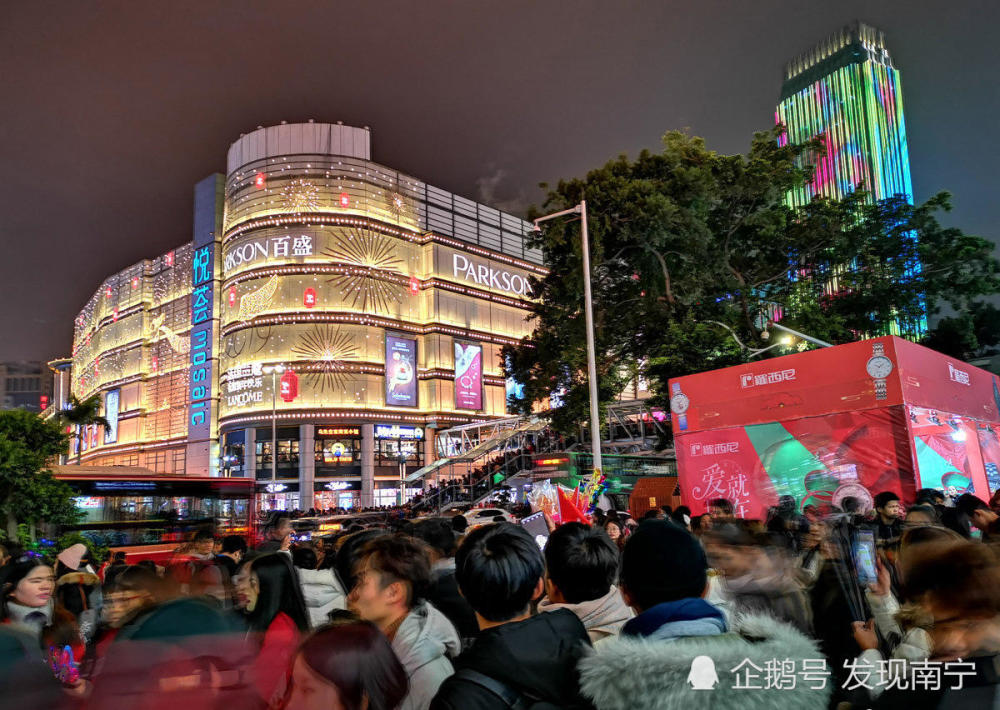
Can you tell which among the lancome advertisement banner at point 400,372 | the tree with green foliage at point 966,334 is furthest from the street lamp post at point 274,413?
the tree with green foliage at point 966,334

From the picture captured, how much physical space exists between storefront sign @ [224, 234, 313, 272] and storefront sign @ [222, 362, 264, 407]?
24.4 feet

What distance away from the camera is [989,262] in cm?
2642

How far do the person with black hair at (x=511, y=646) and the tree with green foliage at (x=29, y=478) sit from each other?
1558 centimetres

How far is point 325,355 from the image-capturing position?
4706 cm

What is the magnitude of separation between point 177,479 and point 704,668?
20.3 metres

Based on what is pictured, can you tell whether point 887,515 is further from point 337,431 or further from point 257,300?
point 257,300

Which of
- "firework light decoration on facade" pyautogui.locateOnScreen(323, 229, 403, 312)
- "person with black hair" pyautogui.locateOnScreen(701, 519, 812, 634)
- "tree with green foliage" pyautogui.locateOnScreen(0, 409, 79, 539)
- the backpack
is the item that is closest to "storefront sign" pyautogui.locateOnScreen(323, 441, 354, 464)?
"firework light decoration on facade" pyautogui.locateOnScreen(323, 229, 403, 312)

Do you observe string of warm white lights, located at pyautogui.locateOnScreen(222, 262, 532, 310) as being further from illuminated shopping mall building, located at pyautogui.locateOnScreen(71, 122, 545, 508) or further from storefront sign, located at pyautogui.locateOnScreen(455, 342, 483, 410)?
storefront sign, located at pyautogui.locateOnScreen(455, 342, 483, 410)

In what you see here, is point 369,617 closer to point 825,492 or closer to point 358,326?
point 825,492

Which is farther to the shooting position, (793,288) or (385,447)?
(385,447)

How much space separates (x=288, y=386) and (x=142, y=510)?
26839mm

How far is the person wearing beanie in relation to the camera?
1.94 metres

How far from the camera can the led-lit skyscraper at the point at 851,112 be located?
116 m

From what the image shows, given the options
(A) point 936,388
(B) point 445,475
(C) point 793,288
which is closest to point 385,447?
(B) point 445,475
